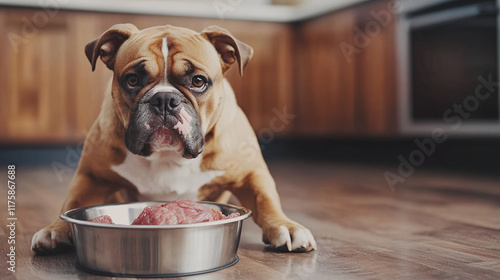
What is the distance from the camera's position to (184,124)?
106cm

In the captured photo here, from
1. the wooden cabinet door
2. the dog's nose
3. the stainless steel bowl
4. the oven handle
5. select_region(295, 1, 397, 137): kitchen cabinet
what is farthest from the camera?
the wooden cabinet door

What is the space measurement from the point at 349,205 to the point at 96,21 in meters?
2.08

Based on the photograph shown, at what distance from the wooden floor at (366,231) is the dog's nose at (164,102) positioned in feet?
0.96

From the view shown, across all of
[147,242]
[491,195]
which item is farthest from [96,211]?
[491,195]

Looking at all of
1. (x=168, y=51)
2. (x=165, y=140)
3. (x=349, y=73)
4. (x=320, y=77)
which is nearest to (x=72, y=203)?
(x=165, y=140)

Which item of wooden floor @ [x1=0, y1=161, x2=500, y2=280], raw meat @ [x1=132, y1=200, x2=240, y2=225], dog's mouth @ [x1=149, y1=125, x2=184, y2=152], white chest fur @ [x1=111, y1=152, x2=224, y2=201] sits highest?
dog's mouth @ [x1=149, y1=125, x2=184, y2=152]

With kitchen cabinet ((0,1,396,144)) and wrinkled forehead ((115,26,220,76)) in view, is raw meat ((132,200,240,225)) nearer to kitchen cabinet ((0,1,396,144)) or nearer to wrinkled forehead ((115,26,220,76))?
wrinkled forehead ((115,26,220,76))

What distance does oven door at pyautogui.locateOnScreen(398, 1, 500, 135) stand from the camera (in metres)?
2.46

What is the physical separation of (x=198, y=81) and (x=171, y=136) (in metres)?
0.12

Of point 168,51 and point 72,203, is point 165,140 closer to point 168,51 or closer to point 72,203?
point 168,51

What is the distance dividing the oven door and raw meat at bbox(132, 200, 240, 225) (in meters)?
1.85

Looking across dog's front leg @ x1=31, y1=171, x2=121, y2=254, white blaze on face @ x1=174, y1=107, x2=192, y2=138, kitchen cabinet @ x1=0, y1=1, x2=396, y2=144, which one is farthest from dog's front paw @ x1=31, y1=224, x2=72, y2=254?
kitchen cabinet @ x1=0, y1=1, x2=396, y2=144

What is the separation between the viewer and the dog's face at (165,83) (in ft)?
3.45

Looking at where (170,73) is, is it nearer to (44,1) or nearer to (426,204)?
(426,204)
